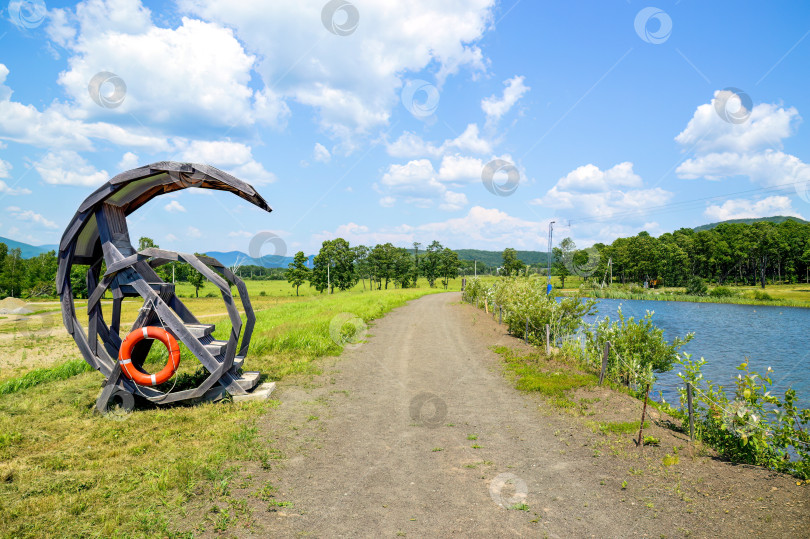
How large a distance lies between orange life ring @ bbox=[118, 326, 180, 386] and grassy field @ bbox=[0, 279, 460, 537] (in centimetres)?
84

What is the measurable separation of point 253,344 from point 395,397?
8.19 metres

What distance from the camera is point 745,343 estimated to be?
31.1 m

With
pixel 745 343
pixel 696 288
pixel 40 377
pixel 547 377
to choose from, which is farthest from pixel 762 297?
pixel 40 377

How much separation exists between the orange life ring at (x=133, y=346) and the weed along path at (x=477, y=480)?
2527 millimetres

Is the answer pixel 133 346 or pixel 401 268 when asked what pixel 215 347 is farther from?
pixel 401 268

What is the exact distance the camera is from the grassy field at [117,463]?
5.75m

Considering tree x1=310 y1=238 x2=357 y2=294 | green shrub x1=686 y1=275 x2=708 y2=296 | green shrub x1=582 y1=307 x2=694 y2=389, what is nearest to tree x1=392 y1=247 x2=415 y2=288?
tree x1=310 y1=238 x2=357 y2=294

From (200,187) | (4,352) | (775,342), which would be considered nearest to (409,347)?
(200,187)

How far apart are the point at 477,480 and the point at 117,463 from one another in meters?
6.29

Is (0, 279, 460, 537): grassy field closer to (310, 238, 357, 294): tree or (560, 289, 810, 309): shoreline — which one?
(560, 289, 810, 309): shoreline

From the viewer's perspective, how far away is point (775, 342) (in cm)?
3197

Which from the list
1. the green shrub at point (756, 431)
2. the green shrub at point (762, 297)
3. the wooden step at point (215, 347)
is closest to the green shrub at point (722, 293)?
the green shrub at point (762, 297)

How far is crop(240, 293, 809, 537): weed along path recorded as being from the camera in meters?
5.83

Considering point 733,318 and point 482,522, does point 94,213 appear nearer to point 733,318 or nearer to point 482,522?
point 482,522
